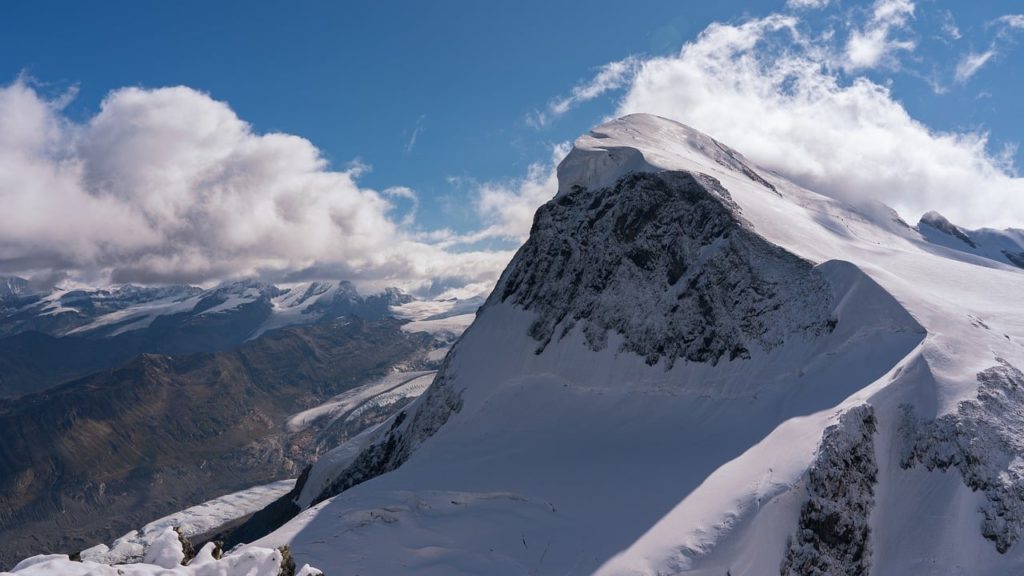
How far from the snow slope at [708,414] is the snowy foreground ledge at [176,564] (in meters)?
12.3

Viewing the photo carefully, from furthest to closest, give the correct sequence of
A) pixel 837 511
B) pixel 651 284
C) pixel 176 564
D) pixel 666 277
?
pixel 651 284
pixel 666 277
pixel 837 511
pixel 176 564

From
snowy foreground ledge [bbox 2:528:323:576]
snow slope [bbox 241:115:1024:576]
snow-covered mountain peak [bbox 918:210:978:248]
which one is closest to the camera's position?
snowy foreground ledge [bbox 2:528:323:576]

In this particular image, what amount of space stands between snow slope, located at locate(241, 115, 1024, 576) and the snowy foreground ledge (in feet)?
40.5

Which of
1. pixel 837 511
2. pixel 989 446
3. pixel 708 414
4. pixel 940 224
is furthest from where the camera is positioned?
pixel 940 224

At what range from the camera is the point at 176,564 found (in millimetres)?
17547

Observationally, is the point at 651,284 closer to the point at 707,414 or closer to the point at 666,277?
the point at 666,277

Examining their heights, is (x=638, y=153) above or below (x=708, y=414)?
above

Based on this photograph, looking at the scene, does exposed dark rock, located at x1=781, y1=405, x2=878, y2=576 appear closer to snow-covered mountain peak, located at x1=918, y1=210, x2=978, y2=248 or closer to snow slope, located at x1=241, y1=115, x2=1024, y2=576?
snow slope, located at x1=241, y1=115, x2=1024, y2=576

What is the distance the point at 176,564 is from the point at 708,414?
35.1 metres

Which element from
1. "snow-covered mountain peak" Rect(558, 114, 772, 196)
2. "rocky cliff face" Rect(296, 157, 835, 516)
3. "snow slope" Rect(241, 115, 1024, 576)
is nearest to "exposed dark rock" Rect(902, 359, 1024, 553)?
"snow slope" Rect(241, 115, 1024, 576)

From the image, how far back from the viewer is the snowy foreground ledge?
51.2 ft

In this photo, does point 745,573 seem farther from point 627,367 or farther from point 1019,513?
point 627,367

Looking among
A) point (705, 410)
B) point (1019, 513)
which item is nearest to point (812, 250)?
point (705, 410)

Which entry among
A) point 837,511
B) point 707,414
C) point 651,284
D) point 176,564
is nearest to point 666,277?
point 651,284
